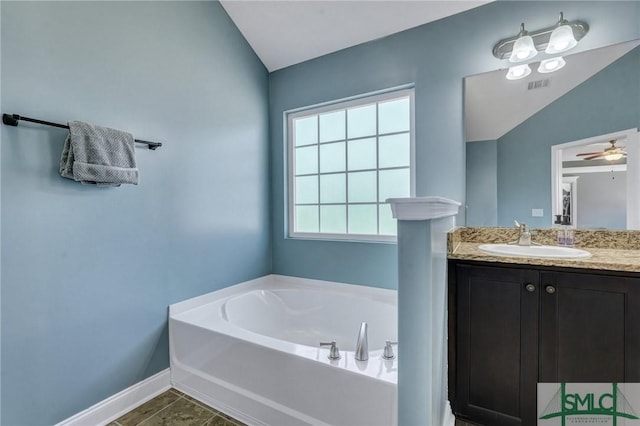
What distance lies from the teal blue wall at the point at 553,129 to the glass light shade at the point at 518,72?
0.84ft

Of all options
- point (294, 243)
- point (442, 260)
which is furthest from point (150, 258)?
point (442, 260)

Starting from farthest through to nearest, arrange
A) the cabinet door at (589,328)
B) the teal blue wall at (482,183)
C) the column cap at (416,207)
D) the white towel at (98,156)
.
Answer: the teal blue wall at (482,183) → the white towel at (98,156) → the cabinet door at (589,328) → the column cap at (416,207)

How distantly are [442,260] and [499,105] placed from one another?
1256mm

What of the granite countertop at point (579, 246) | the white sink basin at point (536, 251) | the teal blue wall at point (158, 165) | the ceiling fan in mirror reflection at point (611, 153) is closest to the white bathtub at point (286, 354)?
the teal blue wall at point (158, 165)

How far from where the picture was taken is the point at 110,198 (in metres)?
1.66

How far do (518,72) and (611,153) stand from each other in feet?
2.32

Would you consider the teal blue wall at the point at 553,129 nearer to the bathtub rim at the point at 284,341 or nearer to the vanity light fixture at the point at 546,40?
the vanity light fixture at the point at 546,40

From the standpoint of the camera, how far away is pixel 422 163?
215cm

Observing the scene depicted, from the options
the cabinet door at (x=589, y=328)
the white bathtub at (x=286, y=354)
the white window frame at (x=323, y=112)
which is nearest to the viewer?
the cabinet door at (x=589, y=328)

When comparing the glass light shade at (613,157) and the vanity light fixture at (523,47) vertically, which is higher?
the vanity light fixture at (523,47)

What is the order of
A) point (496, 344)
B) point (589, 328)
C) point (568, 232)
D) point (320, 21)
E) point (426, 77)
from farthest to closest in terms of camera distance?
point (320, 21), point (426, 77), point (568, 232), point (496, 344), point (589, 328)

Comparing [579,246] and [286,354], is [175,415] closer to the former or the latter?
[286,354]

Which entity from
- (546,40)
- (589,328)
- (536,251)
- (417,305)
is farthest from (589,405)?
(546,40)

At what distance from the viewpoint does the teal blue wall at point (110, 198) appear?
4.39 ft
